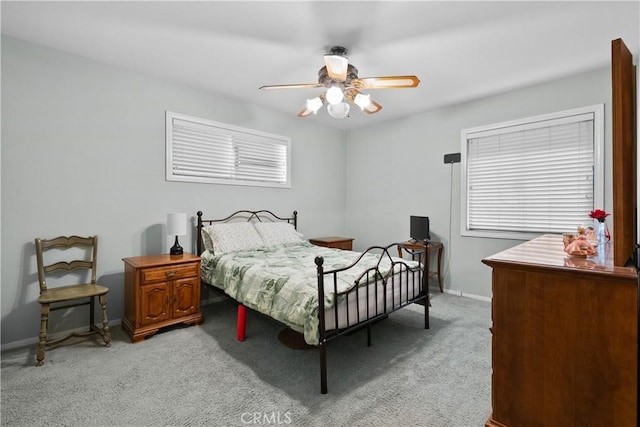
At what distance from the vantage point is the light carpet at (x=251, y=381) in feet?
5.79

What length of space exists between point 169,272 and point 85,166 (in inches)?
53.1

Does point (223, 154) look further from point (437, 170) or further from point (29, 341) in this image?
point (437, 170)

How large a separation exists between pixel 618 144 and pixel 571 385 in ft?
3.59

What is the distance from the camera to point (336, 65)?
7.74 ft

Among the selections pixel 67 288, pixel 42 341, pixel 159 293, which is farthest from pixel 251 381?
pixel 67 288

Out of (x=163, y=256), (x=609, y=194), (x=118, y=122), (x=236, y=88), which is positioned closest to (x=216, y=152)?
(x=236, y=88)

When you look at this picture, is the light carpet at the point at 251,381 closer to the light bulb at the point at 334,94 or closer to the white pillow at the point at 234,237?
the white pillow at the point at 234,237

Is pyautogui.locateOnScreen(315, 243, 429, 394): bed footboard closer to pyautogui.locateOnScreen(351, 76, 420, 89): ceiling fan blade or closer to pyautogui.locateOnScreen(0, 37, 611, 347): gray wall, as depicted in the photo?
pyautogui.locateOnScreen(351, 76, 420, 89): ceiling fan blade

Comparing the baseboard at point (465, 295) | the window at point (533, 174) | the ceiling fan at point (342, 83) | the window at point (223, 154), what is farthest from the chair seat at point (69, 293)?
the window at point (533, 174)

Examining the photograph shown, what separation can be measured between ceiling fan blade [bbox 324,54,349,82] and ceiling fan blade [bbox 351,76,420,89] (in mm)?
264

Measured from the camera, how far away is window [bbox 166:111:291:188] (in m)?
3.57

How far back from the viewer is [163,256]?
3.20 meters

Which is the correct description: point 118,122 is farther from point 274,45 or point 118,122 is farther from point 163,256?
point 274,45

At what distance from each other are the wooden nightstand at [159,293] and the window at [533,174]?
3.54 meters
